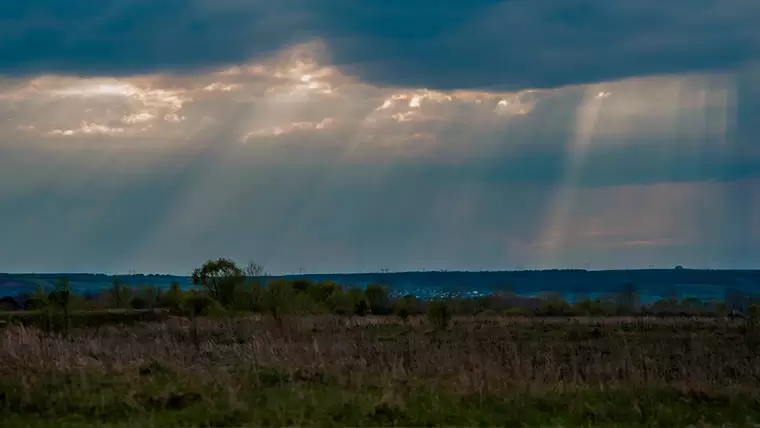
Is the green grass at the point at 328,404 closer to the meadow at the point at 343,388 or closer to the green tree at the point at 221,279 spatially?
the meadow at the point at 343,388

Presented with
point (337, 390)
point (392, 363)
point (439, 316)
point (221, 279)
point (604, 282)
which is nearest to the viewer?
point (337, 390)

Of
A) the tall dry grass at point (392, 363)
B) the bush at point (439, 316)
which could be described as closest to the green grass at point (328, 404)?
the tall dry grass at point (392, 363)

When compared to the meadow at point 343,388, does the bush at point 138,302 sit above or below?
above

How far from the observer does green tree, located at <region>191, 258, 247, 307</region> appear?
207 ft

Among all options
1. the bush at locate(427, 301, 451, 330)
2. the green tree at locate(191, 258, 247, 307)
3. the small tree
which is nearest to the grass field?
the bush at locate(427, 301, 451, 330)

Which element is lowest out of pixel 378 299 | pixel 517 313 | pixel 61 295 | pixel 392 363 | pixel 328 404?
pixel 328 404

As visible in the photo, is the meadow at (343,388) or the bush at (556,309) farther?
the bush at (556,309)

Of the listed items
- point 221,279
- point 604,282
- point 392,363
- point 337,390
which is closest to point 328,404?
point 337,390

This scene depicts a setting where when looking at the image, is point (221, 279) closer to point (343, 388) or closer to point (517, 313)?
point (517, 313)

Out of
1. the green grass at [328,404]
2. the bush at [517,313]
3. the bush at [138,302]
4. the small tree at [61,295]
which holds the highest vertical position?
the small tree at [61,295]

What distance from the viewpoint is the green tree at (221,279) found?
63197 mm

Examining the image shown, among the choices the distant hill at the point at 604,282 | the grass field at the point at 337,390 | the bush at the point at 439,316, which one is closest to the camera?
the grass field at the point at 337,390

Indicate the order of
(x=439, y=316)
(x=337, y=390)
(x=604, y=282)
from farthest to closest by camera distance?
(x=604, y=282)
(x=439, y=316)
(x=337, y=390)

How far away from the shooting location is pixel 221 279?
64125mm
